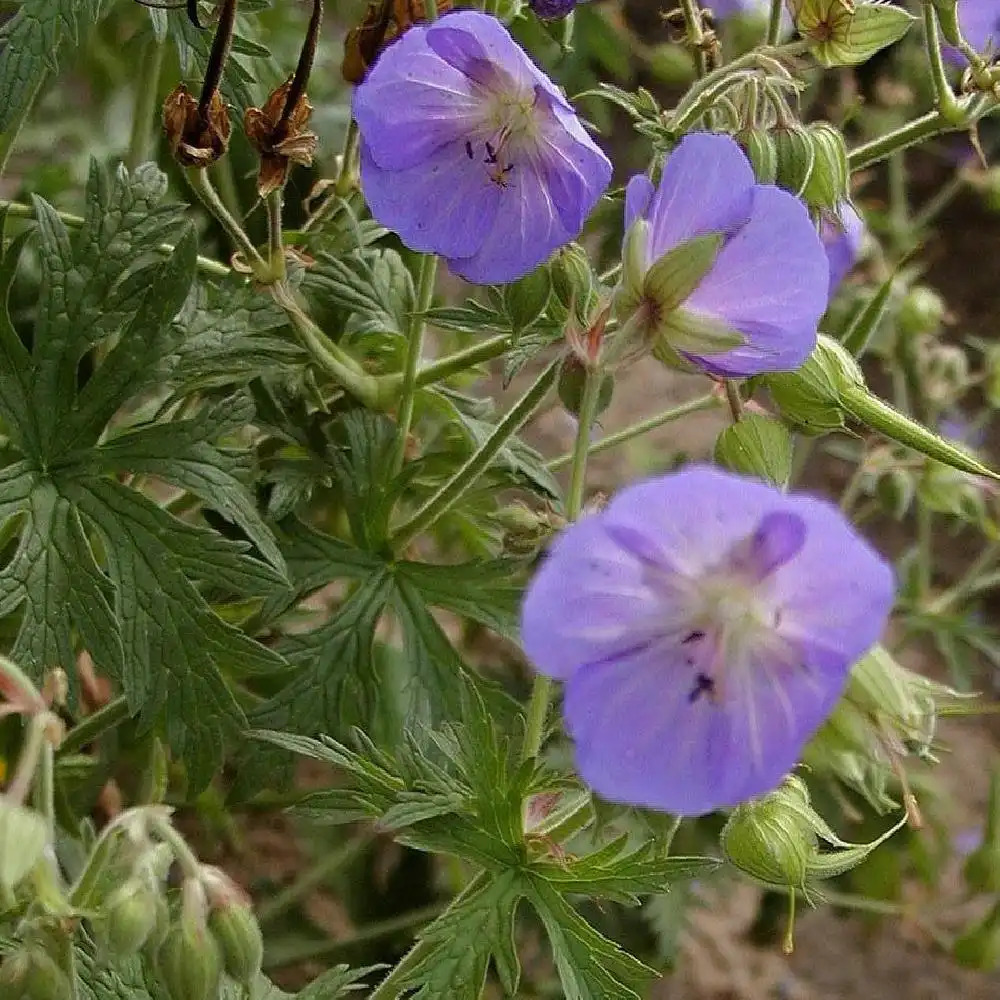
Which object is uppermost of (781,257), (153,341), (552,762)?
(781,257)

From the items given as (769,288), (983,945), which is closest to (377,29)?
(769,288)

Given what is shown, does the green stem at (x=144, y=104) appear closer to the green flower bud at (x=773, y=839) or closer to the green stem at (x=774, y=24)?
the green stem at (x=774, y=24)

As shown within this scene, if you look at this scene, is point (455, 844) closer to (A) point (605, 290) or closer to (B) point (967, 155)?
(A) point (605, 290)

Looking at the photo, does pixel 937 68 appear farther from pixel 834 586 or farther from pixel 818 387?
pixel 834 586

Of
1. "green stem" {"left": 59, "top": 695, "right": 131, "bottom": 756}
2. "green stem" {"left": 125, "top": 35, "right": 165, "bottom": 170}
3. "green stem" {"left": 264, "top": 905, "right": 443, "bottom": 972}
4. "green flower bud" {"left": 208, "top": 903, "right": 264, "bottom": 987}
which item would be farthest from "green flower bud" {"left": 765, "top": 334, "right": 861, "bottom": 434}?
"green stem" {"left": 264, "top": 905, "right": 443, "bottom": 972}

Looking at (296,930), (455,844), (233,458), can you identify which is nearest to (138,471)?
(233,458)

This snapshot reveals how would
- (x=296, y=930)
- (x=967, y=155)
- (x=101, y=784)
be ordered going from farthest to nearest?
(x=967, y=155) < (x=296, y=930) < (x=101, y=784)

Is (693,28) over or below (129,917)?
over
